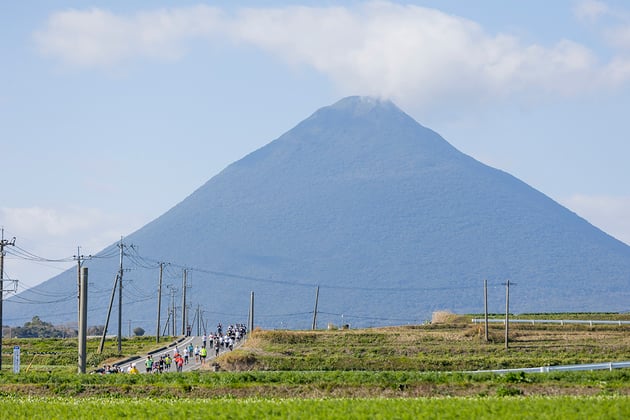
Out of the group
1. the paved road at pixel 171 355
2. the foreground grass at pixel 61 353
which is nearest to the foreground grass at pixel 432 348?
the paved road at pixel 171 355

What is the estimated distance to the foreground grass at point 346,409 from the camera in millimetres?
29547

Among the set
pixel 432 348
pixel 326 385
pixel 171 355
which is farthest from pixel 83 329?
pixel 171 355

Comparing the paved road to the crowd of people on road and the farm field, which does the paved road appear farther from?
the farm field

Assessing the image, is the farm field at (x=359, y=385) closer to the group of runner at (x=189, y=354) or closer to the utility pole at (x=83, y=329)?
the utility pole at (x=83, y=329)

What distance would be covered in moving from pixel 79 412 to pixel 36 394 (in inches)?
487

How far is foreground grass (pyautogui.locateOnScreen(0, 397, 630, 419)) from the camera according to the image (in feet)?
96.9

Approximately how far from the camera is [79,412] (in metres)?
33.1

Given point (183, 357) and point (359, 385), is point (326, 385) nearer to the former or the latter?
point (359, 385)

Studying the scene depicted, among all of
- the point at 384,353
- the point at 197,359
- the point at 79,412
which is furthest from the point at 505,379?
the point at 197,359

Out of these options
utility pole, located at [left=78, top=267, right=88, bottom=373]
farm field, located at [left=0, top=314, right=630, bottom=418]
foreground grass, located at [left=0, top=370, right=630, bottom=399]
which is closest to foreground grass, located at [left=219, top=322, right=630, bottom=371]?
farm field, located at [left=0, top=314, right=630, bottom=418]

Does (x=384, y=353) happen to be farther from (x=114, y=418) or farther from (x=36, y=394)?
(x=114, y=418)

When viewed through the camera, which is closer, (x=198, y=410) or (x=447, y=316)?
(x=198, y=410)

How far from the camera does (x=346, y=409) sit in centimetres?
3150

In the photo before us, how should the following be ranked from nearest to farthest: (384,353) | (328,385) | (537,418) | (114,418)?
(537,418) → (114,418) → (328,385) → (384,353)
